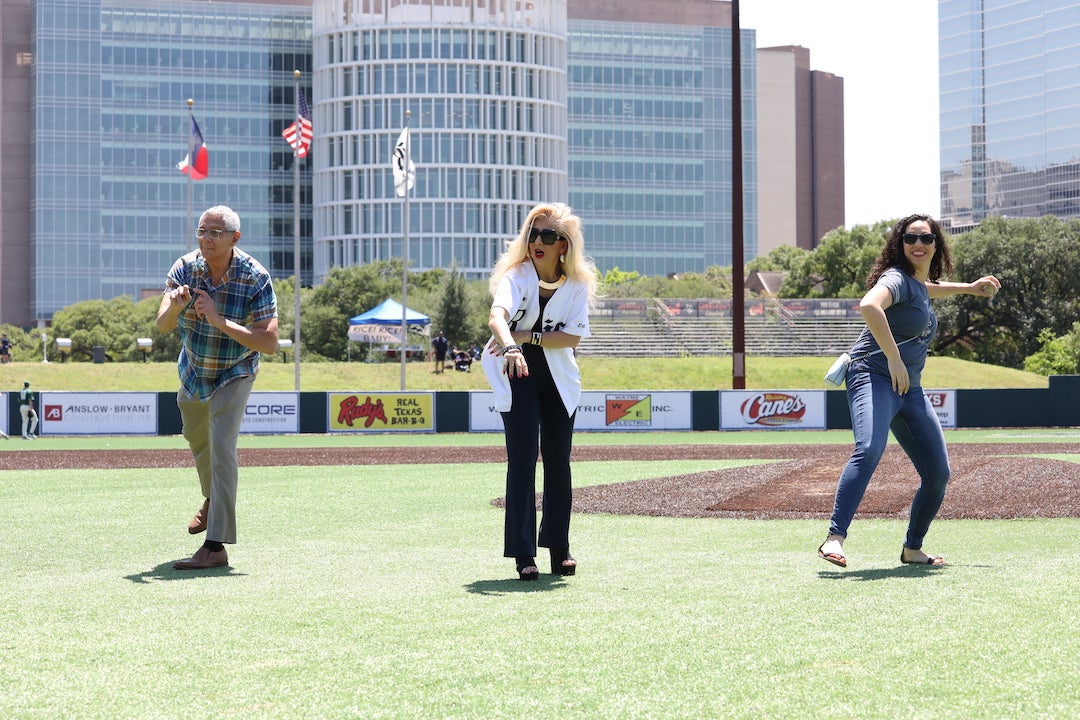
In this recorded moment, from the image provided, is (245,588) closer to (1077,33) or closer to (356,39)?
(356,39)

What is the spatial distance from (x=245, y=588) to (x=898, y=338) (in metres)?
3.54

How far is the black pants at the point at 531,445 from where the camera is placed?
721 centimetres

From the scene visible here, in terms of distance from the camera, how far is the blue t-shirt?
7508 millimetres

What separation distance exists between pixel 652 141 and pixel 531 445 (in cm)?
12219

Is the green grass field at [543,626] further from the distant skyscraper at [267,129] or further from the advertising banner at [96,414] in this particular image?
the distant skyscraper at [267,129]

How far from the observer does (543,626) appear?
223 inches

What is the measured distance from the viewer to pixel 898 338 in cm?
757

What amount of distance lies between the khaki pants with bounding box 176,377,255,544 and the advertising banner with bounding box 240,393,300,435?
2875 cm

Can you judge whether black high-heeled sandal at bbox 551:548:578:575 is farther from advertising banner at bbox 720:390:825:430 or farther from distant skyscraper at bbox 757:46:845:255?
distant skyscraper at bbox 757:46:845:255

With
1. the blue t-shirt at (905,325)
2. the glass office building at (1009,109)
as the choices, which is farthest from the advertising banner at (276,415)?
the glass office building at (1009,109)

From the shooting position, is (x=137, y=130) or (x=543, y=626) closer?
(x=543, y=626)

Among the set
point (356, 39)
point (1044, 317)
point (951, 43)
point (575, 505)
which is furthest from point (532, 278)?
point (951, 43)

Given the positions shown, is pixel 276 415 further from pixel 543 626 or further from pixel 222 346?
pixel 543 626

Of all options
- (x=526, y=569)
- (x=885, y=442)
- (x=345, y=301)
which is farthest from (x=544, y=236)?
(x=345, y=301)
